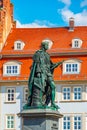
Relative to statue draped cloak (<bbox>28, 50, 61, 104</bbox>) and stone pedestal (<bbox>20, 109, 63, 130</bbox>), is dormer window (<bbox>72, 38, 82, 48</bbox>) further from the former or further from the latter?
stone pedestal (<bbox>20, 109, 63, 130</bbox>)

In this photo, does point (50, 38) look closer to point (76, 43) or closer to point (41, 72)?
point (76, 43)

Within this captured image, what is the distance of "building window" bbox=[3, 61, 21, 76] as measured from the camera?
5553 cm

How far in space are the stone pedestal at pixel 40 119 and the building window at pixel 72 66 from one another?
3126cm

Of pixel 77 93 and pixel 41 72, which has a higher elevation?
pixel 41 72

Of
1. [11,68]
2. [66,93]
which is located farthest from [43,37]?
[66,93]

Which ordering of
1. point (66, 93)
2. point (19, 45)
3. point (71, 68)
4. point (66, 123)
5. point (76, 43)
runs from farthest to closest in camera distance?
point (19, 45) → point (76, 43) → point (71, 68) → point (66, 93) → point (66, 123)

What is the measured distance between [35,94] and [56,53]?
32.1m

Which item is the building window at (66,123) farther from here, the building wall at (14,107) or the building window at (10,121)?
the building window at (10,121)

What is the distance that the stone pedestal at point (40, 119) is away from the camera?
23.3 metres

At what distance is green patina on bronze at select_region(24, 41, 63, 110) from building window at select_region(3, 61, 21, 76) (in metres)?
31.4

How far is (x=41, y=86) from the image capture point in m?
23.7

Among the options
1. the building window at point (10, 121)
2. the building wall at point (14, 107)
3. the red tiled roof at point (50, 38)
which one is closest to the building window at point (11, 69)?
the red tiled roof at point (50, 38)

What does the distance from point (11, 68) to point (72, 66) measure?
5616 millimetres

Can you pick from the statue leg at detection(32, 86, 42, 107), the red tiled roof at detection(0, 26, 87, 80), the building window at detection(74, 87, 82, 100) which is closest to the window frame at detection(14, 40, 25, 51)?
the red tiled roof at detection(0, 26, 87, 80)
